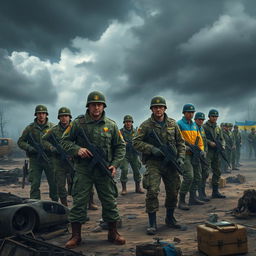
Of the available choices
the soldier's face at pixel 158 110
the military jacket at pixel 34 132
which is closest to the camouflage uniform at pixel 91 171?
the soldier's face at pixel 158 110

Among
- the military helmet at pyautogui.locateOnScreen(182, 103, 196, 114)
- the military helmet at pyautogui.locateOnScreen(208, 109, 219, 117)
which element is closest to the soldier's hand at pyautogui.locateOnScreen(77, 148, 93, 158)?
the military helmet at pyautogui.locateOnScreen(182, 103, 196, 114)

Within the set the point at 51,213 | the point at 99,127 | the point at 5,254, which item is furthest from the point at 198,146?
the point at 5,254

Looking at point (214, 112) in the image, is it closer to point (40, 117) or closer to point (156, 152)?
point (156, 152)

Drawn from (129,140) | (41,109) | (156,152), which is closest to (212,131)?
(129,140)

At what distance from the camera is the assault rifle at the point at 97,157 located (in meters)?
4.38

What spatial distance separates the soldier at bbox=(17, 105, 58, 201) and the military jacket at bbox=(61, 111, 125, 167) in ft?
8.72

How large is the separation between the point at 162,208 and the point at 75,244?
340 centimetres

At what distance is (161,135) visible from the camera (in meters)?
5.28

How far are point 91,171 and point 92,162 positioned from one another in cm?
15

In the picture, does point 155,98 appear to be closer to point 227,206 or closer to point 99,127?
point 99,127

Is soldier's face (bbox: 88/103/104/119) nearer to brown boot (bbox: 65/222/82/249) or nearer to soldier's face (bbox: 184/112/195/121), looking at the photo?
brown boot (bbox: 65/222/82/249)

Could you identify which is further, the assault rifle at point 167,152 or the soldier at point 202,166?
the soldier at point 202,166

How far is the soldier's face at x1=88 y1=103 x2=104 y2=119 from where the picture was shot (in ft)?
15.0

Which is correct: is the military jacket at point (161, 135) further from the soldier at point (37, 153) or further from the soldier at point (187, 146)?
the soldier at point (37, 153)
